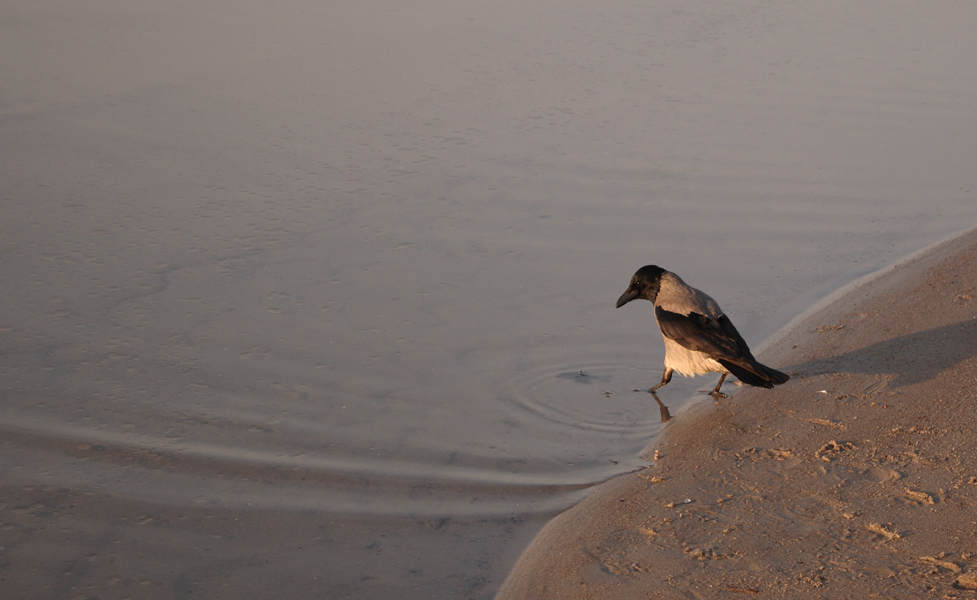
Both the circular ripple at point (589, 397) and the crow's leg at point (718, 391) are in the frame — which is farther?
the crow's leg at point (718, 391)

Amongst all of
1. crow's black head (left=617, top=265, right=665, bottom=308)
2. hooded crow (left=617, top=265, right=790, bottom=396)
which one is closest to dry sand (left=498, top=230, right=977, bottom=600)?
hooded crow (left=617, top=265, right=790, bottom=396)

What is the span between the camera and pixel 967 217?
9289 mm

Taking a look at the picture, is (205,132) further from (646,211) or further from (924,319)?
(924,319)

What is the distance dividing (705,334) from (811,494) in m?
1.62

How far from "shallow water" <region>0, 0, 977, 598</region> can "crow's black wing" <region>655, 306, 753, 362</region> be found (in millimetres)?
502

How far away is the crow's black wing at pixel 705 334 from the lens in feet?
18.6

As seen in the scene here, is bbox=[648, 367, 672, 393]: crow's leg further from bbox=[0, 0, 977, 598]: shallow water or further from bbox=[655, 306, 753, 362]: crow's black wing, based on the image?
bbox=[655, 306, 753, 362]: crow's black wing

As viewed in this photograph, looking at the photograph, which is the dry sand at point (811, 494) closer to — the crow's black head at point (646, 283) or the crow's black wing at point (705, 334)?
the crow's black wing at point (705, 334)

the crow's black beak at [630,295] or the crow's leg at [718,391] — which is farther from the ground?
the crow's black beak at [630,295]

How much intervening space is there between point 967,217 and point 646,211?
10.7 feet

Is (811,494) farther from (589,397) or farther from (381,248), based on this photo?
(381,248)

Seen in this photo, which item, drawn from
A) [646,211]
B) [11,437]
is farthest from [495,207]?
[11,437]

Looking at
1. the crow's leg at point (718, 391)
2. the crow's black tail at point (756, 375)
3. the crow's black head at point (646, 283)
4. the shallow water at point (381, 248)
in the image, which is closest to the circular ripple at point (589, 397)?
the shallow water at point (381, 248)

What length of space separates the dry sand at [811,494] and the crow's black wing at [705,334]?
365 millimetres
